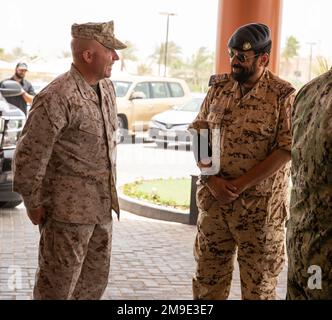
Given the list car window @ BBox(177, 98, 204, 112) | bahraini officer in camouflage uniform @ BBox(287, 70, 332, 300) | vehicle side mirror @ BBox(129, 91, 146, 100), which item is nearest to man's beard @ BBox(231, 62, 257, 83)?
bahraini officer in camouflage uniform @ BBox(287, 70, 332, 300)

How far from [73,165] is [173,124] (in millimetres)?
13490

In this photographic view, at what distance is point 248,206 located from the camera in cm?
367

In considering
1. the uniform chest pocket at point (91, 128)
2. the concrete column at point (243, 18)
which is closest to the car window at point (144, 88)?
the concrete column at point (243, 18)

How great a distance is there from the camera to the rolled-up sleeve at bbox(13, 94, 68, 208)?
3371 millimetres

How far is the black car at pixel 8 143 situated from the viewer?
304 inches

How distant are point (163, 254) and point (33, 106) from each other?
3365 mm

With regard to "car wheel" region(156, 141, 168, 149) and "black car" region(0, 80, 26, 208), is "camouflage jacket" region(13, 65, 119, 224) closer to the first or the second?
"black car" region(0, 80, 26, 208)

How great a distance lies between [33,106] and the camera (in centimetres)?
346

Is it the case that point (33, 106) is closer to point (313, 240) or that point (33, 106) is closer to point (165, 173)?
point (313, 240)

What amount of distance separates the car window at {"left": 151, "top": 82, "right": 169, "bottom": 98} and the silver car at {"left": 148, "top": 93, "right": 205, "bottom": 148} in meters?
1.60

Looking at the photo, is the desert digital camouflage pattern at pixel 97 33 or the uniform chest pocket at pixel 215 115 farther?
the uniform chest pocket at pixel 215 115

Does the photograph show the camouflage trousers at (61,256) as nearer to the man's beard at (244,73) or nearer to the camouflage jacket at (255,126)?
the camouflage jacket at (255,126)

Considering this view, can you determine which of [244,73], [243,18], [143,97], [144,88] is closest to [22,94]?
[243,18]

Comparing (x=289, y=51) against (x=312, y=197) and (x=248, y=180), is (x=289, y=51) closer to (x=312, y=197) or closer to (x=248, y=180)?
(x=248, y=180)
